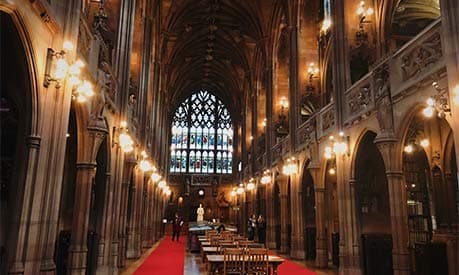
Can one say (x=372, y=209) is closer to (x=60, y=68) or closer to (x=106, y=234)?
(x=106, y=234)

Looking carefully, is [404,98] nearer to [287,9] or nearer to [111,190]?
[111,190]

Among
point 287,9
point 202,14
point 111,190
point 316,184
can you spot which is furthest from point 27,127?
point 202,14

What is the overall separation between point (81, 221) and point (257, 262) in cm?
441

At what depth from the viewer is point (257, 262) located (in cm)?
848

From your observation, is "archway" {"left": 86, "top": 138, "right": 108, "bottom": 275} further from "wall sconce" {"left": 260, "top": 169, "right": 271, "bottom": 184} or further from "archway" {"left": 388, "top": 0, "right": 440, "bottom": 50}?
"wall sconce" {"left": 260, "top": 169, "right": 271, "bottom": 184}

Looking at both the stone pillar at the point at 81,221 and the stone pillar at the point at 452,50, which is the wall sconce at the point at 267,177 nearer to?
the stone pillar at the point at 81,221

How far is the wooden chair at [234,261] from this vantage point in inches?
326

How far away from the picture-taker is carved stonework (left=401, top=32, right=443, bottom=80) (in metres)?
7.95

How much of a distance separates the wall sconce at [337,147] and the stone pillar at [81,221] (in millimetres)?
8162

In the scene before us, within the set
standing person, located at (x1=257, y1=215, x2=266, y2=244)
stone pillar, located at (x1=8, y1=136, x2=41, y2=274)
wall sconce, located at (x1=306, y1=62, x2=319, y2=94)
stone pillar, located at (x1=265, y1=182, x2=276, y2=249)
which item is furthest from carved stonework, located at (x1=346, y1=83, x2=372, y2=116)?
standing person, located at (x1=257, y1=215, x2=266, y2=244)

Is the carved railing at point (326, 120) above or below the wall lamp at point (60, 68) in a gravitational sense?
above

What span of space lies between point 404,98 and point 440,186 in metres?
4.83

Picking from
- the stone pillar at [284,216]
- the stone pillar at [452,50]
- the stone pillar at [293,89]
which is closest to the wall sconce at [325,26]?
the stone pillar at [293,89]

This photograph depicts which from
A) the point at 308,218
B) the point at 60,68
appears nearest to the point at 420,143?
the point at 308,218
